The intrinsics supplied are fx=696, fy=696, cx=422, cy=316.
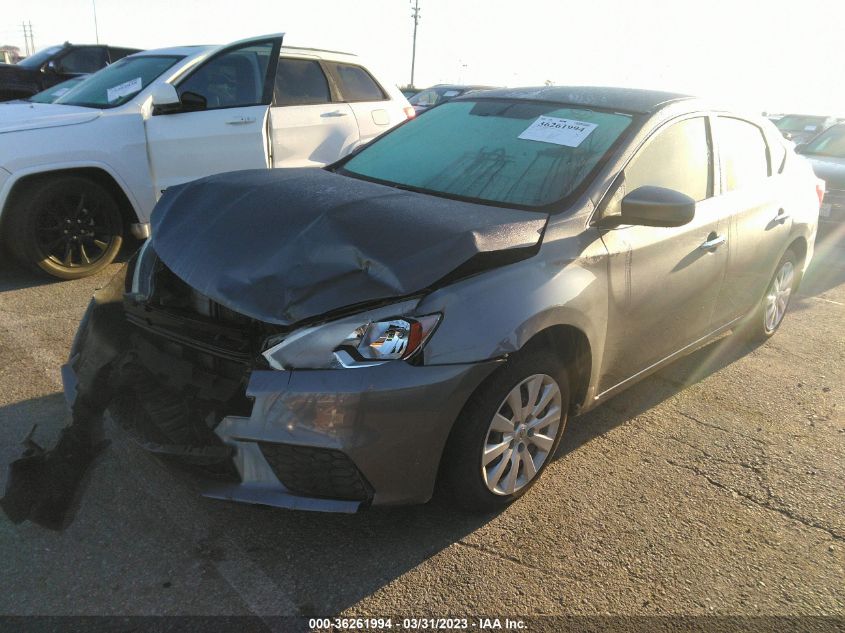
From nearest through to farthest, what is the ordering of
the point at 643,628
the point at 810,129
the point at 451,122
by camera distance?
1. the point at 643,628
2. the point at 451,122
3. the point at 810,129

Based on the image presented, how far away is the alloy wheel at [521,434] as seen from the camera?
2670 mm

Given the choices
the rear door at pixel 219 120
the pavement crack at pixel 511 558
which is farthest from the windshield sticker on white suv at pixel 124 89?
the pavement crack at pixel 511 558

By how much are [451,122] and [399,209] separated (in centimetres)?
121

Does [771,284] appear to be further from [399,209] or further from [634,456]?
[399,209]

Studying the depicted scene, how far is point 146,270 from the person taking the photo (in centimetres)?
298

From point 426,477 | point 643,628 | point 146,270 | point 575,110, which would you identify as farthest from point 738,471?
point 146,270

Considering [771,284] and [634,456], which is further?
[771,284]

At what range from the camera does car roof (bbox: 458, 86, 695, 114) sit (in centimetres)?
348

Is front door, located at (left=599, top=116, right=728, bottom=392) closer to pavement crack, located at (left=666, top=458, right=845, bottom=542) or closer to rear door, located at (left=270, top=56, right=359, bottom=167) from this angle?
pavement crack, located at (left=666, top=458, right=845, bottom=542)

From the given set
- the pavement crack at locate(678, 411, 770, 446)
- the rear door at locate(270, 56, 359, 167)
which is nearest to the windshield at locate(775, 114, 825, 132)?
the rear door at locate(270, 56, 359, 167)

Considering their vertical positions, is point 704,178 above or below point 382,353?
above

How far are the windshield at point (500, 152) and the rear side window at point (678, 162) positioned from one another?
0.17m

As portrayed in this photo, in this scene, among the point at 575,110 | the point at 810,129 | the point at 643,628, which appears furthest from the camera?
the point at 810,129

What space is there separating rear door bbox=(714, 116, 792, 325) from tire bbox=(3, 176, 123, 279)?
4366mm
